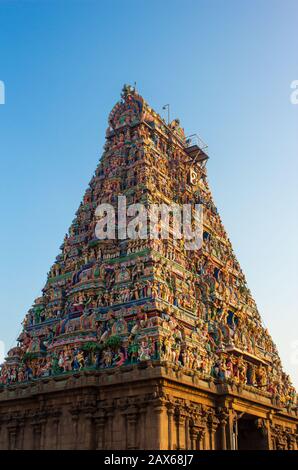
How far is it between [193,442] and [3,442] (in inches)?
563

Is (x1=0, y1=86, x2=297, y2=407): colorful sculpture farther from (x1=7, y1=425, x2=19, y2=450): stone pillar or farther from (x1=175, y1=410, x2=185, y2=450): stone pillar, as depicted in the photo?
(x1=7, y1=425, x2=19, y2=450): stone pillar

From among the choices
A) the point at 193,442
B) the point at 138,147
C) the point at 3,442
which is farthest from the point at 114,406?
the point at 138,147

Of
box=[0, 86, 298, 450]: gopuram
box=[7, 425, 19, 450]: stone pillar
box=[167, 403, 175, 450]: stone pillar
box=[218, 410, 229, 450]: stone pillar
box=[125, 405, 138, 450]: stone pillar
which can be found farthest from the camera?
box=[7, 425, 19, 450]: stone pillar

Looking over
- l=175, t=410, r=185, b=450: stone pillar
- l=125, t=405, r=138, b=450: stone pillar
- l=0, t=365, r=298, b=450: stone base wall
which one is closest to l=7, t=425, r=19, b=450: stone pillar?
l=0, t=365, r=298, b=450: stone base wall

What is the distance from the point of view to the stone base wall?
36.6m

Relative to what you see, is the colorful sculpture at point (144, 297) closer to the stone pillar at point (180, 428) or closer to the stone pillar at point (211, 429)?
the stone pillar at point (211, 429)

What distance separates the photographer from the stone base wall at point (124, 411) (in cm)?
3659

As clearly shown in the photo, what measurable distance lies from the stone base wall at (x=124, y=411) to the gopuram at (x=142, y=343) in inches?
3.1

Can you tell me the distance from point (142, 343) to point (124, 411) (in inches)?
177

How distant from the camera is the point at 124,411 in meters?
37.5

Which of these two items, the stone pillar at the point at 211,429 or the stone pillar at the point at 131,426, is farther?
the stone pillar at the point at 211,429

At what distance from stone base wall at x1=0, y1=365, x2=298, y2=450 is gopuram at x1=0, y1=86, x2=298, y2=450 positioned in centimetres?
8

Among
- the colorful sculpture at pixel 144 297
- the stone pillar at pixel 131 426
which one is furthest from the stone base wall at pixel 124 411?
the colorful sculpture at pixel 144 297

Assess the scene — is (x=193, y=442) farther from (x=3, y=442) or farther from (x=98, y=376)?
(x=3, y=442)
